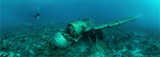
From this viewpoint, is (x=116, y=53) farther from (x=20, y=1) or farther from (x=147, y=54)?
(x=20, y=1)

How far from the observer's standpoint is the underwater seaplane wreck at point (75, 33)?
853 centimetres

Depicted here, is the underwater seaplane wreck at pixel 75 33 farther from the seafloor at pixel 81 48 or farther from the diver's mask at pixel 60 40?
the seafloor at pixel 81 48

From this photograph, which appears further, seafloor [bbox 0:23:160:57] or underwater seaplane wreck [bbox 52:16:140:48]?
seafloor [bbox 0:23:160:57]

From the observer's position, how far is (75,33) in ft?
30.4

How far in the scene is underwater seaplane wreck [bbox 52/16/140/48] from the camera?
8.53 metres

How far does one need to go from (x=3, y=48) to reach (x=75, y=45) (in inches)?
144

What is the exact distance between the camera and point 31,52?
9.22m

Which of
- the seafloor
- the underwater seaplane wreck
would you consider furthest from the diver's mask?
the seafloor

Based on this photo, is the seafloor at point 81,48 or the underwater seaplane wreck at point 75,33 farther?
the seafloor at point 81,48

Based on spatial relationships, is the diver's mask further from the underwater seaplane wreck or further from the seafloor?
the seafloor

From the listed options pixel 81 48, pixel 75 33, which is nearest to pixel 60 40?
pixel 75 33

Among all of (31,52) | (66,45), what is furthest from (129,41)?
(31,52)

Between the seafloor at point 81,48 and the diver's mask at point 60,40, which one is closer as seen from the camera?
the diver's mask at point 60,40

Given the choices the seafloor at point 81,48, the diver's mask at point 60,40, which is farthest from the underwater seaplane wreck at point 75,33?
the seafloor at point 81,48
